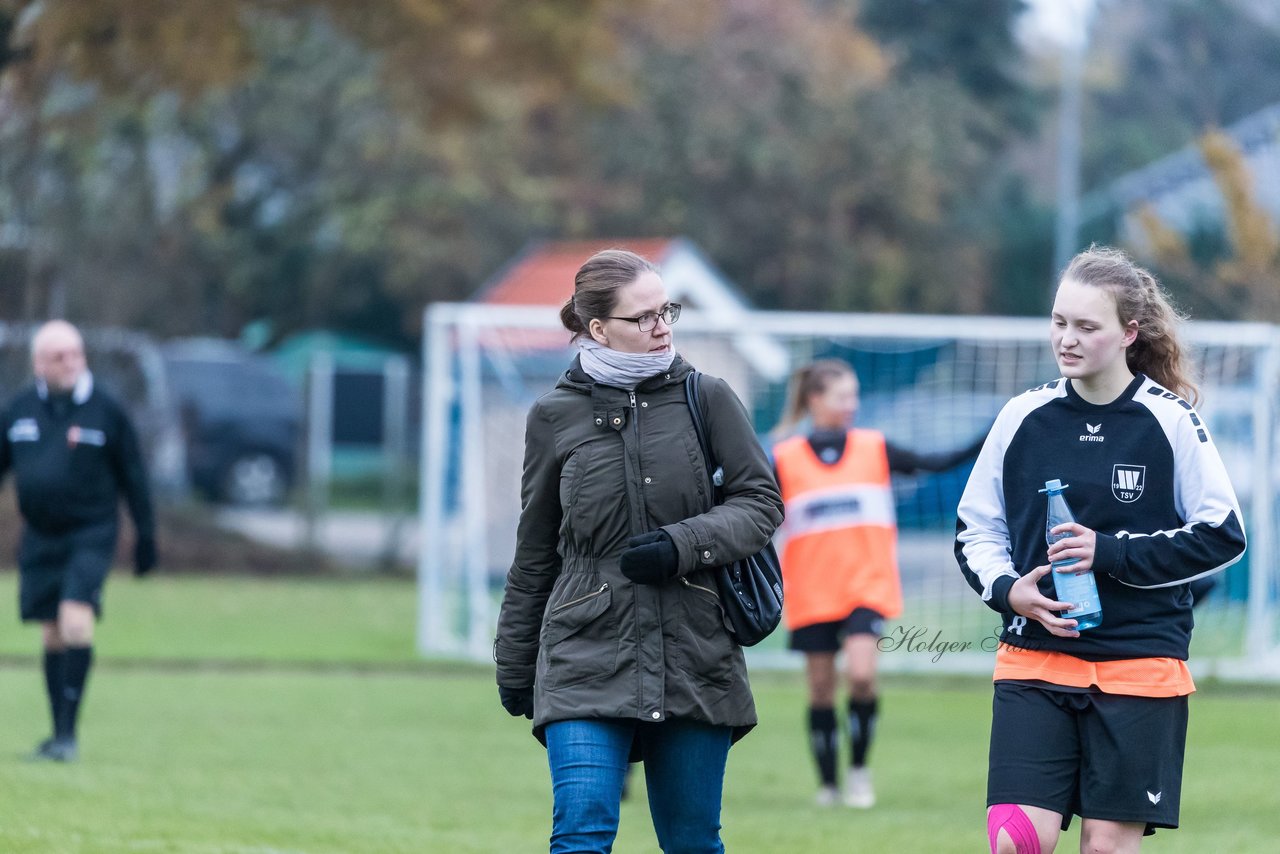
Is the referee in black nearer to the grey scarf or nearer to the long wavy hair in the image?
the long wavy hair

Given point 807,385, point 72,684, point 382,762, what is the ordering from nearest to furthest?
1. point 807,385
2. point 72,684
3. point 382,762

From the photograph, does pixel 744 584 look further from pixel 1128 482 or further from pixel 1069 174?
pixel 1069 174

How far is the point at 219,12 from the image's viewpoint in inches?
761

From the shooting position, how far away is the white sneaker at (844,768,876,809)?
8.63 m

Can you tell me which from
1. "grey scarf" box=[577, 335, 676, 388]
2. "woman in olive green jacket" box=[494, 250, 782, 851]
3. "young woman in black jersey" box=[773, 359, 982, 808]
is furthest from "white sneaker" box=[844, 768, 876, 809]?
"grey scarf" box=[577, 335, 676, 388]

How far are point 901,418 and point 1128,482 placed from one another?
11.4 metres

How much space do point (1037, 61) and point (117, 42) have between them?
34.3 m

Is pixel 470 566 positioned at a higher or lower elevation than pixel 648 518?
lower

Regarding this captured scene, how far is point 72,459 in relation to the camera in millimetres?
9344

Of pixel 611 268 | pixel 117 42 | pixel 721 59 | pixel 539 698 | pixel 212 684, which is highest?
pixel 721 59

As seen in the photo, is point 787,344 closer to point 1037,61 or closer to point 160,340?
point 160,340

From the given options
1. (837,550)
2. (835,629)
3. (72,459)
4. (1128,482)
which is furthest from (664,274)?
(1128,482)

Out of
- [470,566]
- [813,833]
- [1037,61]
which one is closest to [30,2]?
[470,566]

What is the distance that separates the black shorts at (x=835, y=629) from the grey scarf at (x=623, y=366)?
3992 mm
